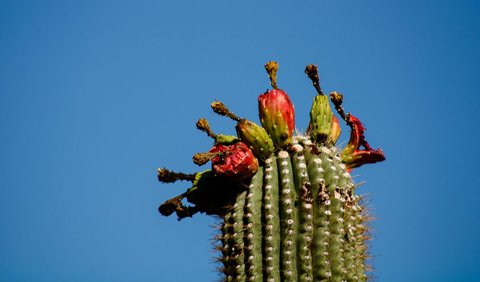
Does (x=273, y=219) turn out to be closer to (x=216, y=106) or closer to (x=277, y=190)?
(x=277, y=190)

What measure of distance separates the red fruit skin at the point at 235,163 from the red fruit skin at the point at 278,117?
0.88 feet

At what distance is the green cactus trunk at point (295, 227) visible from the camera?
493cm

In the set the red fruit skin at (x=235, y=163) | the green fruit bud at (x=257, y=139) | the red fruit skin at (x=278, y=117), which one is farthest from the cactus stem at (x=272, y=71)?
the red fruit skin at (x=235, y=163)

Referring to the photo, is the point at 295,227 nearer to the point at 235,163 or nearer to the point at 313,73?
the point at 235,163

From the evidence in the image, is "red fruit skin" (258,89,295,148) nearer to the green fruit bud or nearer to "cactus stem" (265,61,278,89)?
the green fruit bud

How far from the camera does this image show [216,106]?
5.65 meters

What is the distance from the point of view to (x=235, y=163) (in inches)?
Answer: 204

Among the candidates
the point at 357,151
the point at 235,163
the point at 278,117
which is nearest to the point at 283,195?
the point at 235,163

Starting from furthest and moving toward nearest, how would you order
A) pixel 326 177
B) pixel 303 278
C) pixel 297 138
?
pixel 297 138 → pixel 326 177 → pixel 303 278

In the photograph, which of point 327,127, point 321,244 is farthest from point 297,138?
point 321,244

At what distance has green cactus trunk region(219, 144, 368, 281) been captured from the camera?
4.93m

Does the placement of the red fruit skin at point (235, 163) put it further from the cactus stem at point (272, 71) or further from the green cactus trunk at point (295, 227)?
the cactus stem at point (272, 71)

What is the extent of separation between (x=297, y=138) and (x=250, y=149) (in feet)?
1.39

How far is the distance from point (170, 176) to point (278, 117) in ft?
3.19
